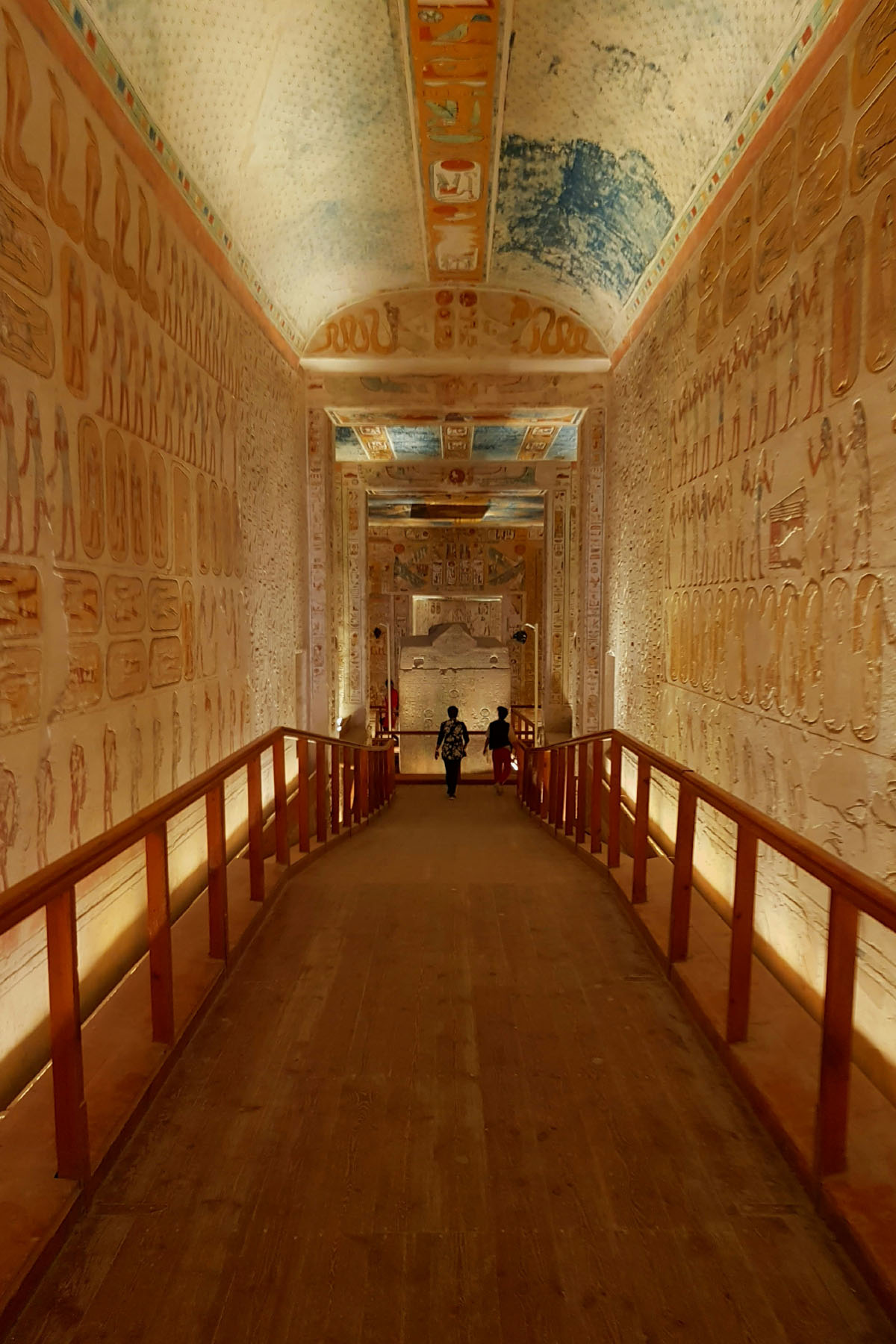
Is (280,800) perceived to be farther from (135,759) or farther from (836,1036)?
(836,1036)

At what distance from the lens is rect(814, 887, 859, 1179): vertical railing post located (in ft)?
6.50

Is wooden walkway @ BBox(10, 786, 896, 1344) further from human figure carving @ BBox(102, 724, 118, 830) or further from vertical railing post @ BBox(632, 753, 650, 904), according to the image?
human figure carving @ BBox(102, 724, 118, 830)

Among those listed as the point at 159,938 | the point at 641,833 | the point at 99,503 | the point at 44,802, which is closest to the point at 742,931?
the point at 641,833

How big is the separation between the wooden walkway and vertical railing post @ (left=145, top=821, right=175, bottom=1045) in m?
0.19

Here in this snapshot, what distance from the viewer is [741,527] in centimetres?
434

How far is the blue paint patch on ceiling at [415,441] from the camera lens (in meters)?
12.2

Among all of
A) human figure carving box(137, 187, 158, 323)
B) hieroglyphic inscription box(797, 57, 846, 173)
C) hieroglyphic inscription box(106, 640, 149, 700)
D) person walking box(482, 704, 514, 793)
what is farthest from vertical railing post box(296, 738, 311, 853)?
person walking box(482, 704, 514, 793)

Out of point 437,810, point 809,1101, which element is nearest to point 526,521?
point 437,810

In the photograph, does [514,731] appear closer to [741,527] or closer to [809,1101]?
[741,527]

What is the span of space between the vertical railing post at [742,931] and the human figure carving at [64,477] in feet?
9.41

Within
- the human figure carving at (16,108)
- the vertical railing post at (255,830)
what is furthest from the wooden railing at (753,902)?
the human figure carving at (16,108)

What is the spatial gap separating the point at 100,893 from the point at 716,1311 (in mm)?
2917

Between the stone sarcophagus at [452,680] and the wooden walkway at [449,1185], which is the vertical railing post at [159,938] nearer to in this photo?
the wooden walkway at [449,1185]

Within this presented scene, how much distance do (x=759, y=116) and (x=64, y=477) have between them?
3839 millimetres
